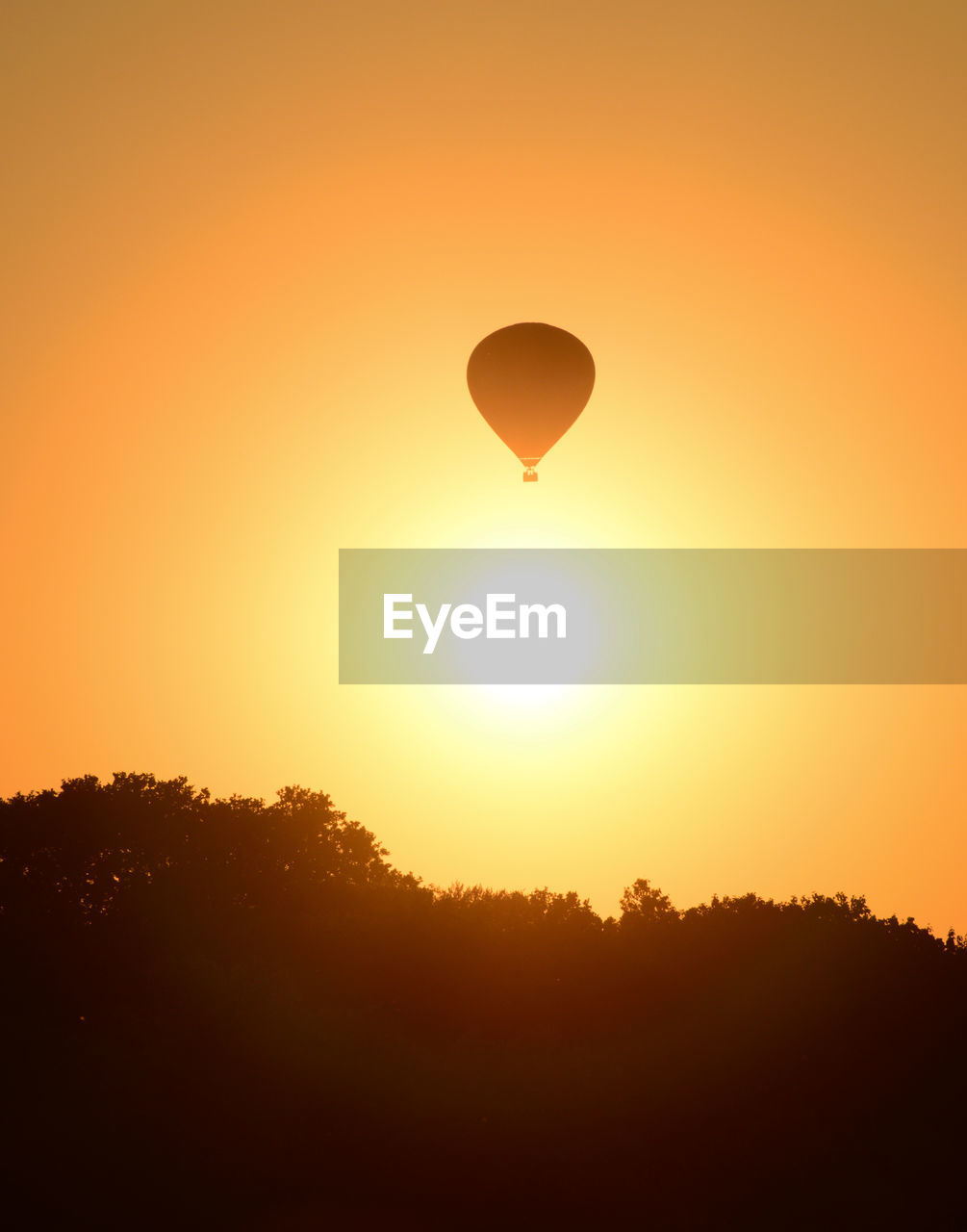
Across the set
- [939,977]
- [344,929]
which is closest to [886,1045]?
[939,977]

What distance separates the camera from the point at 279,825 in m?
59.7

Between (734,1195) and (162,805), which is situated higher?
(162,805)

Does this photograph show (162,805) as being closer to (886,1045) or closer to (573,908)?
(573,908)

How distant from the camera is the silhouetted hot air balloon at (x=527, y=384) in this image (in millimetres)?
43438

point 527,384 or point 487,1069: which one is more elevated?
point 527,384

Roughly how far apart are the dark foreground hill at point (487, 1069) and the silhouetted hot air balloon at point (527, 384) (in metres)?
13.4

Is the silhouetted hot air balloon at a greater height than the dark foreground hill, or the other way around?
the silhouetted hot air balloon

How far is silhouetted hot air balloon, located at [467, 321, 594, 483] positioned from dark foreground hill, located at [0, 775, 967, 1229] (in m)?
13.4

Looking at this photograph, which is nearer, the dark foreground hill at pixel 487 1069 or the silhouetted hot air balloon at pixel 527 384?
the dark foreground hill at pixel 487 1069

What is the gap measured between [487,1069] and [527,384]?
60.1ft

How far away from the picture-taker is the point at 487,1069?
37031 millimetres

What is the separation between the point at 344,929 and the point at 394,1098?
7666mm

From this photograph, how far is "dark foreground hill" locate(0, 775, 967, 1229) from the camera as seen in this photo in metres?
34.1

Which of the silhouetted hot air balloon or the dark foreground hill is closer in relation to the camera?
the dark foreground hill
